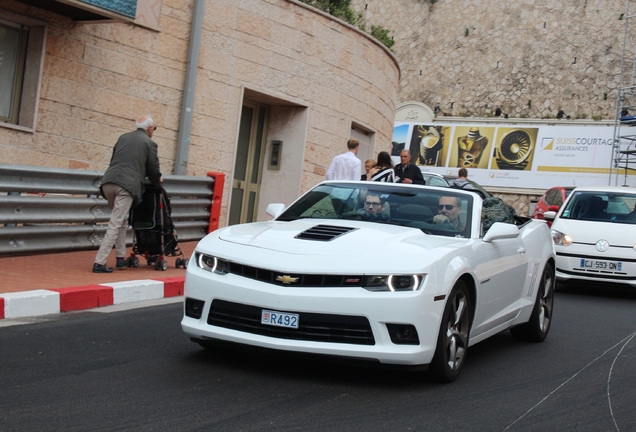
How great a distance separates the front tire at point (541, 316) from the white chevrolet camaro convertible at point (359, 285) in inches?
49.2

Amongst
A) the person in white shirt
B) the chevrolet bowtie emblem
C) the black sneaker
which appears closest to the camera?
the chevrolet bowtie emblem

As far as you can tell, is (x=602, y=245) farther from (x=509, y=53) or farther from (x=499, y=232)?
(x=509, y=53)

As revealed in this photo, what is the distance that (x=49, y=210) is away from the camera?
35.4ft

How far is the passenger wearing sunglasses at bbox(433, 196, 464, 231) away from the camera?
664 cm

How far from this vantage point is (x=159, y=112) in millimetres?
13922

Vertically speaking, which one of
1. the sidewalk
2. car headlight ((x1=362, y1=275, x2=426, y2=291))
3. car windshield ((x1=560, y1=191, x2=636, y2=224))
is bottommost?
the sidewalk

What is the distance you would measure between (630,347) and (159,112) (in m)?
8.39

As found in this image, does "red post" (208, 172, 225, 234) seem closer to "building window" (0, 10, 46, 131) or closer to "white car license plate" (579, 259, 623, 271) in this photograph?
"building window" (0, 10, 46, 131)

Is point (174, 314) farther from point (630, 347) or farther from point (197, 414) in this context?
point (630, 347)

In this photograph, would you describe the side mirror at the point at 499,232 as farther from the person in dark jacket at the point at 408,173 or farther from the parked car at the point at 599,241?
the person in dark jacket at the point at 408,173

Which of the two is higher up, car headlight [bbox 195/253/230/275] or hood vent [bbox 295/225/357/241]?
hood vent [bbox 295/225/357/241]

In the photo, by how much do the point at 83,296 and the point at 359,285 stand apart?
3544mm

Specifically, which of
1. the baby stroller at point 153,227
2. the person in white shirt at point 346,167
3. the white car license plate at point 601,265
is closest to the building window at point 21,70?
the baby stroller at point 153,227

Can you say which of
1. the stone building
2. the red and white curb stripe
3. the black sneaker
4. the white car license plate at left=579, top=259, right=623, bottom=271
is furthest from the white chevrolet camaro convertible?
the stone building
